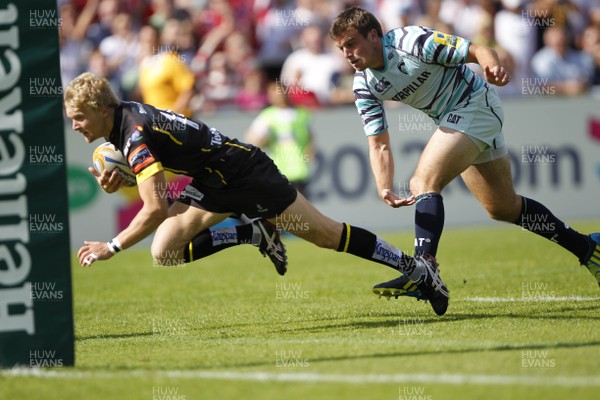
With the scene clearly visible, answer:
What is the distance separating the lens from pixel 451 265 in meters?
11.2

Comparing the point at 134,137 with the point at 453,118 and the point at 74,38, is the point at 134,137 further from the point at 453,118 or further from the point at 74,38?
the point at 74,38

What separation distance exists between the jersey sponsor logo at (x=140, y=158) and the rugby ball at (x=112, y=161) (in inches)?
36.5

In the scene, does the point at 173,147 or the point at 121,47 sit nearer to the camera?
the point at 173,147

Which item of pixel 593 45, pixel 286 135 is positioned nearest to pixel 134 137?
pixel 286 135

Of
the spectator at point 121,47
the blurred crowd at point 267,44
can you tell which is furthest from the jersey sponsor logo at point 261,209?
the spectator at point 121,47

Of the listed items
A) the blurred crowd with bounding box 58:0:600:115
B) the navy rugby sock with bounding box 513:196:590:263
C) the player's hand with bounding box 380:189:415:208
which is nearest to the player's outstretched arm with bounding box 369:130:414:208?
the player's hand with bounding box 380:189:415:208

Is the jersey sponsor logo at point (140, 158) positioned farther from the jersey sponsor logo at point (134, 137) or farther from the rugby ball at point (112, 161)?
the rugby ball at point (112, 161)

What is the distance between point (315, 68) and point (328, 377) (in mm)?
11967

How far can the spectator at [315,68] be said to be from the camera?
16.7 meters

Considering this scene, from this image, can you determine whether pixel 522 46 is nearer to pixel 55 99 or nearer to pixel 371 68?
pixel 371 68

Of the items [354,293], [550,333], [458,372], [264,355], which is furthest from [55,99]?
[354,293]

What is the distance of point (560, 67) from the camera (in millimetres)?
17203

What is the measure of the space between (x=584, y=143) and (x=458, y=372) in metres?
11.1

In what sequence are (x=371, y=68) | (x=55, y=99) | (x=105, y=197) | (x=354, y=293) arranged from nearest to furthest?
(x=55, y=99) → (x=371, y=68) → (x=354, y=293) → (x=105, y=197)
